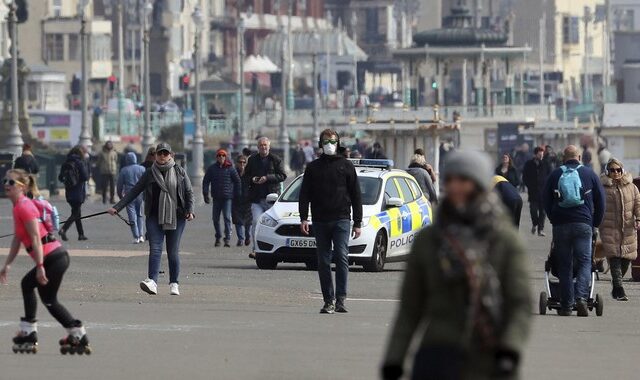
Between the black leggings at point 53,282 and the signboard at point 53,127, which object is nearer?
the black leggings at point 53,282

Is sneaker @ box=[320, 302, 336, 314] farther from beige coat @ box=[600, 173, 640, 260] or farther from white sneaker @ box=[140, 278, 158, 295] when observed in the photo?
beige coat @ box=[600, 173, 640, 260]

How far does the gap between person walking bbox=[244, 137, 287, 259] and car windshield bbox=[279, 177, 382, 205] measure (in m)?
2.02

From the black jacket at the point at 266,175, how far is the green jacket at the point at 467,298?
20.0 m

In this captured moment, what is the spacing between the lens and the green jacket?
9.41m

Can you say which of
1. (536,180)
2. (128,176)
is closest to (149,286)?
(128,176)

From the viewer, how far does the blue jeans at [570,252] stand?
771 inches

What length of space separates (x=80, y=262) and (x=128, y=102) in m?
92.5

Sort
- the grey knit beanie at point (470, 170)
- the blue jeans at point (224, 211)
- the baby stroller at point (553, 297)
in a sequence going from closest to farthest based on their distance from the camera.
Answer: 1. the grey knit beanie at point (470, 170)
2. the baby stroller at point (553, 297)
3. the blue jeans at point (224, 211)

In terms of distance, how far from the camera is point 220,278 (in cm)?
2495

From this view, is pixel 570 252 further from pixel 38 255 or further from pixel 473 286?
pixel 473 286

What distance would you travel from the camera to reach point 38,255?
50.4 feet

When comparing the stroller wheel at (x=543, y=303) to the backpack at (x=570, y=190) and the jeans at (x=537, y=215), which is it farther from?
the jeans at (x=537, y=215)

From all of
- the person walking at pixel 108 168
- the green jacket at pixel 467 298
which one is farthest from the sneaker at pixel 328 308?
the person walking at pixel 108 168

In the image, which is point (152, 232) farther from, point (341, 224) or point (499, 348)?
point (499, 348)
